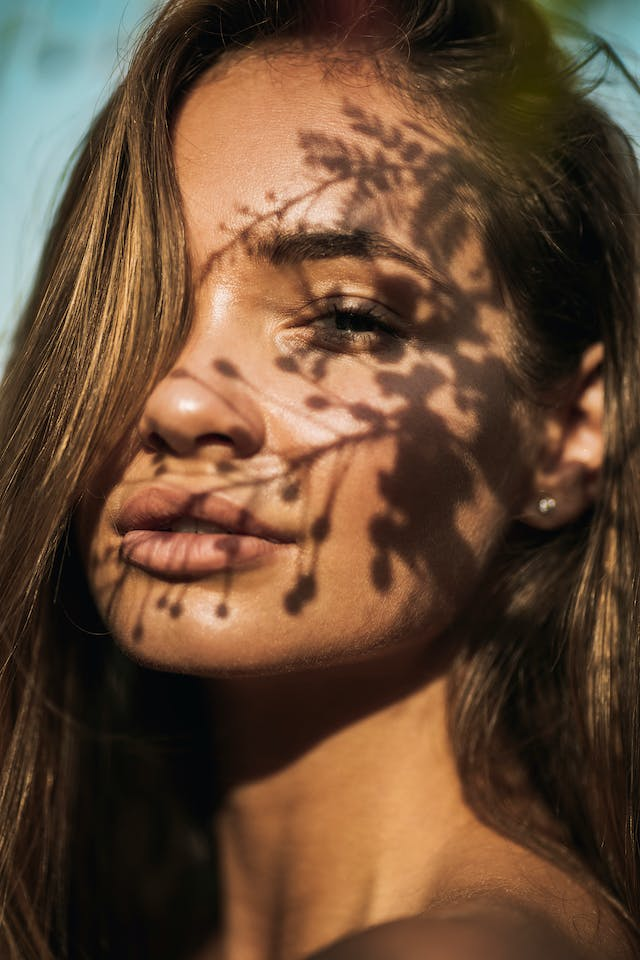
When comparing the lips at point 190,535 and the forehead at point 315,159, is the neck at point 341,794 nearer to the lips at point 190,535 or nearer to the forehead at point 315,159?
→ the lips at point 190,535

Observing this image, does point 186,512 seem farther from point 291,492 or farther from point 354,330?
point 354,330

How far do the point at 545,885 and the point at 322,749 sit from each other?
75 centimetres

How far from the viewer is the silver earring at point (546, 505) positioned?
124 inches

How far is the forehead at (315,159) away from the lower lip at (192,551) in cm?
77

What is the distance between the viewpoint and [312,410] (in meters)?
2.63

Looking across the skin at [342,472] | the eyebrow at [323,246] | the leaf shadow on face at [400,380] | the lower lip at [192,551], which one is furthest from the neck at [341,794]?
the eyebrow at [323,246]

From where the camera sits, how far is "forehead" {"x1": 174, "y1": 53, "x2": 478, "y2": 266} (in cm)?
271

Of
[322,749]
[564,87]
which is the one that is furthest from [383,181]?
[322,749]

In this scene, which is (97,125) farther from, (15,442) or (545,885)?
(545,885)

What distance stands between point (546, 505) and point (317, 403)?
0.89m

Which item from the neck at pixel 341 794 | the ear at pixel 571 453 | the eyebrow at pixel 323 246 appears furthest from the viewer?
the ear at pixel 571 453

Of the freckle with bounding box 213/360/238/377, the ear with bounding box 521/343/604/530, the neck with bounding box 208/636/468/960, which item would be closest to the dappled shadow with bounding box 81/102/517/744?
the freckle with bounding box 213/360/238/377

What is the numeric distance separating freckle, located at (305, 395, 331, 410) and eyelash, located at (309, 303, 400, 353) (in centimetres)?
16

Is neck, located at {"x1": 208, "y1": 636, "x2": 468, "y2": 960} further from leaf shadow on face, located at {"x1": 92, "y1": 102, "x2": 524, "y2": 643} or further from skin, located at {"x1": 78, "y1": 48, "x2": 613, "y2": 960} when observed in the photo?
leaf shadow on face, located at {"x1": 92, "y1": 102, "x2": 524, "y2": 643}
